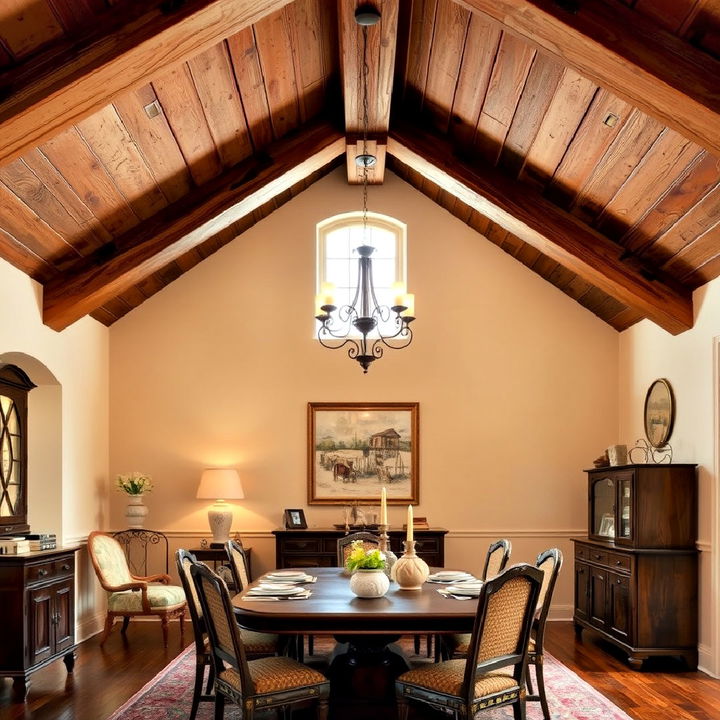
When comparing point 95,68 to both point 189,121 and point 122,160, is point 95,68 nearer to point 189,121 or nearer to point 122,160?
point 122,160

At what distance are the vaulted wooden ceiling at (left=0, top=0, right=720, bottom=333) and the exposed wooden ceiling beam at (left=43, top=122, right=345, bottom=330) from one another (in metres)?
0.02

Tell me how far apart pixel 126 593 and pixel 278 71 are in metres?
4.11

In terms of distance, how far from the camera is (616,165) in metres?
5.59

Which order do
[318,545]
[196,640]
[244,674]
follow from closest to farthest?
1. [244,674]
2. [196,640]
3. [318,545]

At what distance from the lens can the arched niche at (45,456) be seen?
6730 mm

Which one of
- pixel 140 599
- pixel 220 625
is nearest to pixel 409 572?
pixel 220 625

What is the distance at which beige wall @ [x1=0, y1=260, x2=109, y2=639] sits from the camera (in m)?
5.98

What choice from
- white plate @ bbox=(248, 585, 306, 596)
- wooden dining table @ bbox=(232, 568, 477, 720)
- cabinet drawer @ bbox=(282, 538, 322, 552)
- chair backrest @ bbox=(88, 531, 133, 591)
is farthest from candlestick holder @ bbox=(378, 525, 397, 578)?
chair backrest @ bbox=(88, 531, 133, 591)

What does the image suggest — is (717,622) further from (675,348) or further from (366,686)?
(366,686)

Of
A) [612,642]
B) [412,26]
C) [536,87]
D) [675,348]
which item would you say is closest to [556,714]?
[612,642]

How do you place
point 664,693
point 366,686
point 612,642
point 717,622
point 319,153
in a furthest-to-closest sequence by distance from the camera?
point 319,153 → point 612,642 → point 717,622 → point 664,693 → point 366,686

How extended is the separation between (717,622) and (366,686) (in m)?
2.59

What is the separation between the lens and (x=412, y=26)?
5.70m

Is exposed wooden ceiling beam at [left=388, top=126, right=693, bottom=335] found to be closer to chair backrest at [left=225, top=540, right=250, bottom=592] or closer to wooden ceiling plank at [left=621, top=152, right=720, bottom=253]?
wooden ceiling plank at [left=621, top=152, right=720, bottom=253]
